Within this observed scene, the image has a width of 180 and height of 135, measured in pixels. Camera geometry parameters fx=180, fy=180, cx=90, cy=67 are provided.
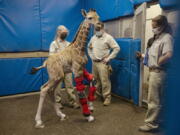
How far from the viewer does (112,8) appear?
4.08 metres

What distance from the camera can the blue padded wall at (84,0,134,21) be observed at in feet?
11.9

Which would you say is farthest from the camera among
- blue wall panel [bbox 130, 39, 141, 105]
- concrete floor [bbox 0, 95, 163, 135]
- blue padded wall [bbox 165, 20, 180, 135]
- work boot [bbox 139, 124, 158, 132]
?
blue wall panel [bbox 130, 39, 141, 105]

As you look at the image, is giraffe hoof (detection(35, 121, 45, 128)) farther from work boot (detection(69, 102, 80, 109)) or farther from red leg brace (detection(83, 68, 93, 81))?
red leg brace (detection(83, 68, 93, 81))

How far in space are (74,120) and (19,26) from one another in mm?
2696

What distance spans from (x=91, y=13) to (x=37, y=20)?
2111 millimetres

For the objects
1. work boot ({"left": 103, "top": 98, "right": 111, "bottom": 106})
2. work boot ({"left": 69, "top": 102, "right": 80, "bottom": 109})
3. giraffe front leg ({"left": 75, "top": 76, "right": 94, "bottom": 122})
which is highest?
giraffe front leg ({"left": 75, "top": 76, "right": 94, "bottom": 122})

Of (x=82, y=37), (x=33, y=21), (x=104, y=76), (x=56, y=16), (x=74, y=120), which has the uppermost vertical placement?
(x=56, y=16)

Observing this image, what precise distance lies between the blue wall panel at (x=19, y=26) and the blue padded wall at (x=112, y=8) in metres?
1.52

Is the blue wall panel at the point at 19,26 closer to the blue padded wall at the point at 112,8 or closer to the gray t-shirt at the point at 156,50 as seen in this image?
the blue padded wall at the point at 112,8

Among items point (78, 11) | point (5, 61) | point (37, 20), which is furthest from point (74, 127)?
point (78, 11)

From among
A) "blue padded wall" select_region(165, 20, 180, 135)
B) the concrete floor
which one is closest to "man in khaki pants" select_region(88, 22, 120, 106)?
the concrete floor

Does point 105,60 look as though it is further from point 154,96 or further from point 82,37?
point 154,96

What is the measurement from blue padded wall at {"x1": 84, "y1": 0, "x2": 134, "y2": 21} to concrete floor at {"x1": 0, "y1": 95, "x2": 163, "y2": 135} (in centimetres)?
190

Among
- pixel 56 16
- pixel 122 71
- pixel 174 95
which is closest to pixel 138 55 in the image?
pixel 122 71
